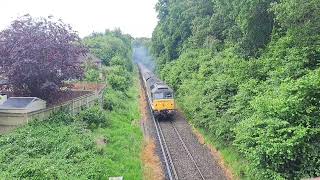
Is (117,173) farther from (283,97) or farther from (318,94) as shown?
(318,94)

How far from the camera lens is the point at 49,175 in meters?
13.4

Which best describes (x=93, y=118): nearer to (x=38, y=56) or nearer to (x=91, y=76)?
(x=38, y=56)

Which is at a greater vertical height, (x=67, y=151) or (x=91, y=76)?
(x=91, y=76)

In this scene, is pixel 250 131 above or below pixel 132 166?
above

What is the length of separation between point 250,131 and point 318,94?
2818mm

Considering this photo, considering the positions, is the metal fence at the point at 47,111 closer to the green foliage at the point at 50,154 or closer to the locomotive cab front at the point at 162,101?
the green foliage at the point at 50,154

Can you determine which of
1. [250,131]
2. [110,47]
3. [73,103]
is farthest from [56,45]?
[110,47]

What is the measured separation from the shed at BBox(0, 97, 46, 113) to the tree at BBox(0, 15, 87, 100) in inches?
56.7

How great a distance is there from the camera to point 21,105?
21094mm

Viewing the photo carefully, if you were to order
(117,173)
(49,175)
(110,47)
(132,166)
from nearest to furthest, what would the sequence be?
(49,175), (117,173), (132,166), (110,47)

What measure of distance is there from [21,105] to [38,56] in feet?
10.5

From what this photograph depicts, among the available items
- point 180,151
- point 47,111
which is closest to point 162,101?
point 180,151

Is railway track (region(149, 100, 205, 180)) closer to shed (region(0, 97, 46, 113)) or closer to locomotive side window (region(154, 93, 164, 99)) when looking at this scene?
locomotive side window (region(154, 93, 164, 99))

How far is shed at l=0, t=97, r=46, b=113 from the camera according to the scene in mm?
20631
